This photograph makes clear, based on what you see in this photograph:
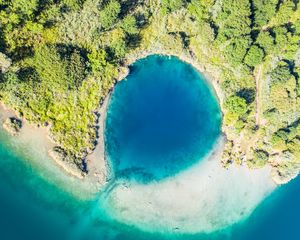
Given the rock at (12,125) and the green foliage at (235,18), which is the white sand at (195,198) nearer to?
the rock at (12,125)

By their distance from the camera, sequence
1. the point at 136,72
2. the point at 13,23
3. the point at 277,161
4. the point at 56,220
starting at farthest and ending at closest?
1. the point at 277,161
2. the point at 136,72
3. the point at 56,220
4. the point at 13,23

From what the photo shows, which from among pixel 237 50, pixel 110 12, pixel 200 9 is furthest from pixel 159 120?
pixel 200 9

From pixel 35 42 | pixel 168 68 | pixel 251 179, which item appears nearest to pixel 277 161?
pixel 251 179

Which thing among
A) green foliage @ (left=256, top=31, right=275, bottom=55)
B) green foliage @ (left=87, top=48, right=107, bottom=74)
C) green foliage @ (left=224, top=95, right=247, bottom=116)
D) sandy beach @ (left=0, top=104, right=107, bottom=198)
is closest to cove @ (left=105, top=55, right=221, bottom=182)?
sandy beach @ (left=0, top=104, right=107, bottom=198)

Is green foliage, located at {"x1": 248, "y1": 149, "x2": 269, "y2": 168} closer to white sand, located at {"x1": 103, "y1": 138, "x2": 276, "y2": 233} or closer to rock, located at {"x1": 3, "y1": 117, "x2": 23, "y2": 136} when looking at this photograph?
white sand, located at {"x1": 103, "y1": 138, "x2": 276, "y2": 233}

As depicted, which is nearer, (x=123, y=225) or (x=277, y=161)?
(x=123, y=225)

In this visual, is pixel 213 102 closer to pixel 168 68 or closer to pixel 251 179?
pixel 168 68
